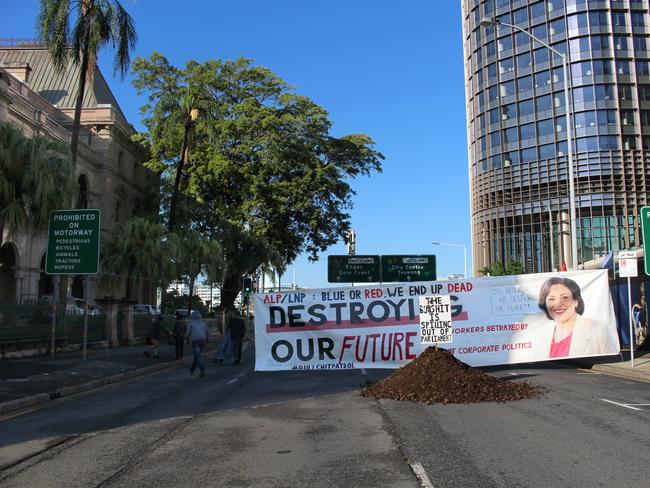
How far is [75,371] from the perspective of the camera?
15.2m

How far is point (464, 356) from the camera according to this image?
40.5 feet

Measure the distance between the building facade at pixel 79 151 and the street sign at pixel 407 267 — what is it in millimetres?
14309

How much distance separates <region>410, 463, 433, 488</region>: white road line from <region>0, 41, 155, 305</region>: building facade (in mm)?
24830

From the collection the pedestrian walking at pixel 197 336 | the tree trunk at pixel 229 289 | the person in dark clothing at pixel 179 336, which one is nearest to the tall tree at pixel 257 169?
the tree trunk at pixel 229 289

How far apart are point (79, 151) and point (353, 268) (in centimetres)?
1984

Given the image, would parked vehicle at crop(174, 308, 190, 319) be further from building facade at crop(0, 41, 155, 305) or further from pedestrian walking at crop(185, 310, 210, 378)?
pedestrian walking at crop(185, 310, 210, 378)

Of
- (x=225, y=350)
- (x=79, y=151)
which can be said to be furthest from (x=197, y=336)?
(x=79, y=151)

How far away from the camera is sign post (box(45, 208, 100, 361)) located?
58.4 ft

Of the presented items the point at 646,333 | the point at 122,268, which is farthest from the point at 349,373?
the point at 122,268

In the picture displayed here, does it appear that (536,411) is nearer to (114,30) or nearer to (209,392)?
(209,392)

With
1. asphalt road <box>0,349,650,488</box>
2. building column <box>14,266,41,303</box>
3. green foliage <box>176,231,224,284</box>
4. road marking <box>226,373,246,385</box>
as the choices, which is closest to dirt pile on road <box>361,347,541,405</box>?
asphalt road <box>0,349,650,488</box>

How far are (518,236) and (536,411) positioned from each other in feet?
214

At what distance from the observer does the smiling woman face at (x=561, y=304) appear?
42.3ft

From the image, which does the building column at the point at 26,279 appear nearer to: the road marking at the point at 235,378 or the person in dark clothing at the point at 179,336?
the person in dark clothing at the point at 179,336
